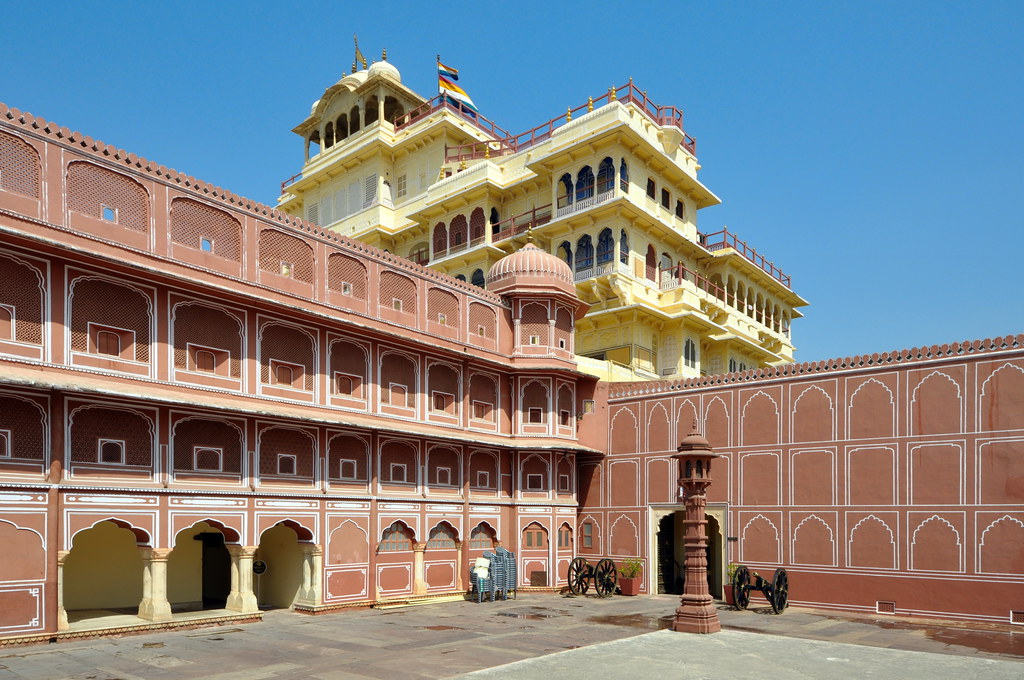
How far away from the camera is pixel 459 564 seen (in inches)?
949

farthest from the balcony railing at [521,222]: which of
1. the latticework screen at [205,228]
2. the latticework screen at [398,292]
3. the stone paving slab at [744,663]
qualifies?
the stone paving slab at [744,663]

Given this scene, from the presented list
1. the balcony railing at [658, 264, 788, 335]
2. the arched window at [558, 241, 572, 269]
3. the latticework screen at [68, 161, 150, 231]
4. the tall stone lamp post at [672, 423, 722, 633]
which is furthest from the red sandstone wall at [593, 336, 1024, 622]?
the latticework screen at [68, 161, 150, 231]

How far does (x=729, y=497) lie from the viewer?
24438 mm

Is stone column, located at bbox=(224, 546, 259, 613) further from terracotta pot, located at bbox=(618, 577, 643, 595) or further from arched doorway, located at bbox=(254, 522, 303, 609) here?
terracotta pot, located at bbox=(618, 577, 643, 595)

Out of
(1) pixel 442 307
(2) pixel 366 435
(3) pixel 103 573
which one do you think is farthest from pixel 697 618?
(3) pixel 103 573

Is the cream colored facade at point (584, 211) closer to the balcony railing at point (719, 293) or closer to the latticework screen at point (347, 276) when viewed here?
the balcony railing at point (719, 293)

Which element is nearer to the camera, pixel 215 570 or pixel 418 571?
pixel 215 570

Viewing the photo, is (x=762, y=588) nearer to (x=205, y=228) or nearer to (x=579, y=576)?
(x=579, y=576)

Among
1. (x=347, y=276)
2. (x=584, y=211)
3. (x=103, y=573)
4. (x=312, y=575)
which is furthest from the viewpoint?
(x=584, y=211)

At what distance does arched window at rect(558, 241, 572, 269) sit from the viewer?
3410cm

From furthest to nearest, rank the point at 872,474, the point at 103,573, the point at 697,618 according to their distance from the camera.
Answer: the point at 872,474 < the point at 103,573 < the point at 697,618

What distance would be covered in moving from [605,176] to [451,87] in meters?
10.7

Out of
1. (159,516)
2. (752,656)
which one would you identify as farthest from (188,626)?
(752,656)

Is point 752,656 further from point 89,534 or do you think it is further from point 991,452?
point 89,534
